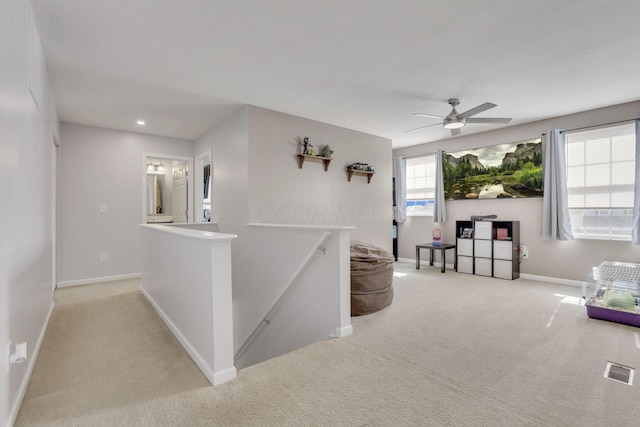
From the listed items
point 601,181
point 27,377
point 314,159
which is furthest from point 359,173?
point 27,377

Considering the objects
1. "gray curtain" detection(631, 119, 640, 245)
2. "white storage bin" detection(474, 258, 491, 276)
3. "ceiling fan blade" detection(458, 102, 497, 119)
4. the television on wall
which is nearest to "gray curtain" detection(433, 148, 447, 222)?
the television on wall

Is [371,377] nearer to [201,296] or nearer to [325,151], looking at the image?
[201,296]

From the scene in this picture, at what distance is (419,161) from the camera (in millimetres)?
6336

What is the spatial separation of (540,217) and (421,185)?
2.18 m

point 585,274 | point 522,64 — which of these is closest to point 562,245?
point 585,274

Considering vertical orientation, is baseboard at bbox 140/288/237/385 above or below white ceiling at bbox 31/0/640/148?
below

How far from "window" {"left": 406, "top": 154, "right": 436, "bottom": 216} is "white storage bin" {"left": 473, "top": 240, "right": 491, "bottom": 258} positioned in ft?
4.05

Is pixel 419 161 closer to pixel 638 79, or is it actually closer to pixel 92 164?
pixel 638 79

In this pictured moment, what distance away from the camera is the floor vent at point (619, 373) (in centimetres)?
197

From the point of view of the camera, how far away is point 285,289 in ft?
10.8

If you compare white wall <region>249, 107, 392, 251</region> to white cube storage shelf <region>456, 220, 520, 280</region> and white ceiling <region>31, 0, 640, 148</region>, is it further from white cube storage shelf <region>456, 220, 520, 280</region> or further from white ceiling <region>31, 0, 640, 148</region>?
white cube storage shelf <region>456, 220, 520, 280</region>

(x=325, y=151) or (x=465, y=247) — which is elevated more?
(x=325, y=151)

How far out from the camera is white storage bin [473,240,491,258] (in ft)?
16.2

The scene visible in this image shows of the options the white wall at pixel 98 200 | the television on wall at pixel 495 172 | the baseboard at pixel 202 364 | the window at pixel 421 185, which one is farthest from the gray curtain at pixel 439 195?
the white wall at pixel 98 200
